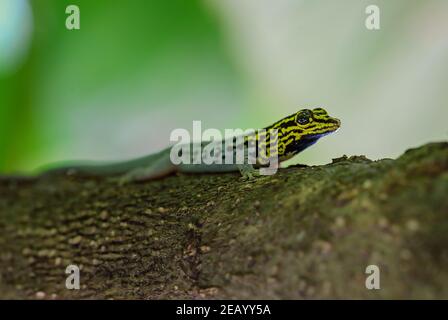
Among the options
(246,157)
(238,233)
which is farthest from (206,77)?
(238,233)

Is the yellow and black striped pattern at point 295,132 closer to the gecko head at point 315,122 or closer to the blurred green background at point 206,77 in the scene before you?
the gecko head at point 315,122

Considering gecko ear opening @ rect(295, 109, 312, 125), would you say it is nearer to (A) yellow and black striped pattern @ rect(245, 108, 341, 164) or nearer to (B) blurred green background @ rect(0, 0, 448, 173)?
(A) yellow and black striped pattern @ rect(245, 108, 341, 164)

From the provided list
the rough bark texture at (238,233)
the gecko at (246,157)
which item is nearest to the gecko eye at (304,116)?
the gecko at (246,157)

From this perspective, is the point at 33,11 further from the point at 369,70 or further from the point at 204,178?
the point at 369,70

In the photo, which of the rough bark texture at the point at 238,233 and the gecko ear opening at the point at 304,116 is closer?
the rough bark texture at the point at 238,233

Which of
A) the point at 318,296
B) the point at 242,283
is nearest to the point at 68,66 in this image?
the point at 242,283

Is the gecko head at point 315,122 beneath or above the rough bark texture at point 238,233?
above
